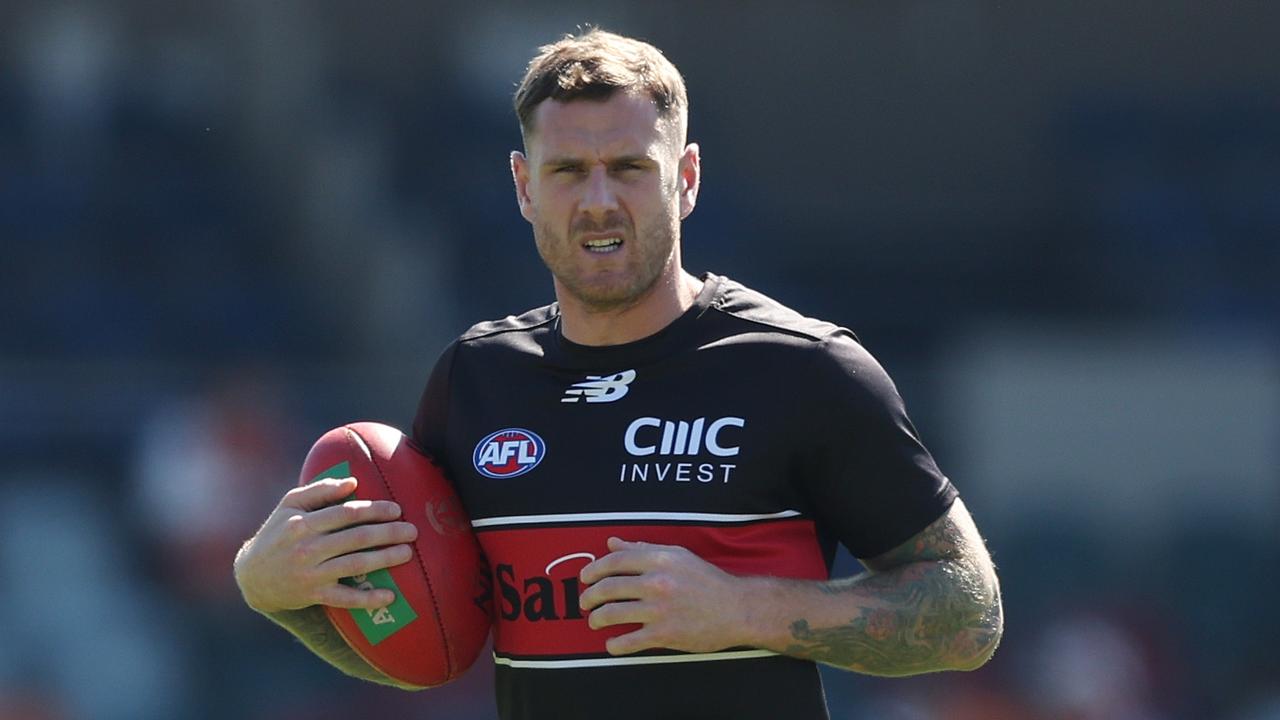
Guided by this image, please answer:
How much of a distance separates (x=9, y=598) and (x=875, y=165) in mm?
7010

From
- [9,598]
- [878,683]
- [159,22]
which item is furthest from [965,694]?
[159,22]

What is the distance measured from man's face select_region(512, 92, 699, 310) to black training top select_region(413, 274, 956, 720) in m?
0.13

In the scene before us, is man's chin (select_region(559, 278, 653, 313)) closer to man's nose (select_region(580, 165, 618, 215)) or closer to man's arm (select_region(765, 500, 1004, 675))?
man's nose (select_region(580, 165, 618, 215))

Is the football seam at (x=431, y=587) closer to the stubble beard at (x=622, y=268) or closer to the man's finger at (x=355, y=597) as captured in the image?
the man's finger at (x=355, y=597)

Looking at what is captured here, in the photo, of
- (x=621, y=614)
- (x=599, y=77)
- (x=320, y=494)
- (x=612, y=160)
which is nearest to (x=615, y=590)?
(x=621, y=614)

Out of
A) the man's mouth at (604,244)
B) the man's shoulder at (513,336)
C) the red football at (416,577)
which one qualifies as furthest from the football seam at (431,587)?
the man's mouth at (604,244)

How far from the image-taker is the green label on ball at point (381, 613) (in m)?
2.72

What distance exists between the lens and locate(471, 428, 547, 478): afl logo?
2729mm

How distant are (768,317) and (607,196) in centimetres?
32

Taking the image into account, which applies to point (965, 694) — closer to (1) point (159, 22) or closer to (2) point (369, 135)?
(2) point (369, 135)

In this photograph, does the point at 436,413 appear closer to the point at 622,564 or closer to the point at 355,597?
the point at 355,597

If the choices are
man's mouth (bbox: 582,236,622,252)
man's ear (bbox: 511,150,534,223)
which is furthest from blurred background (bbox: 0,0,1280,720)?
man's mouth (bbox: 582,236,622,252)

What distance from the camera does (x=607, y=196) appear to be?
2629 millimetres

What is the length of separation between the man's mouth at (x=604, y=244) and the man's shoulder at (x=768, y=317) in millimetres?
205
